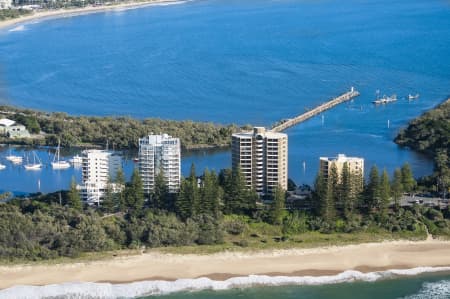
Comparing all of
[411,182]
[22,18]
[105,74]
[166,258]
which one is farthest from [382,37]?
[166,258]

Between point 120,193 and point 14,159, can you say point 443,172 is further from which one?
point 14,159

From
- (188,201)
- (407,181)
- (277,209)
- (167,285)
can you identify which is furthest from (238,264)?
(407,181)

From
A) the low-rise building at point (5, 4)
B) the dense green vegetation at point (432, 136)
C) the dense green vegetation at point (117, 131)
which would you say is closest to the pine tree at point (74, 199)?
the dense green vegetation at point (117, 131)

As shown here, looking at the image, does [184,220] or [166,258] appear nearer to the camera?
[166,258]

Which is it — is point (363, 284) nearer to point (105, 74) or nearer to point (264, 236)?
point (264, 236)

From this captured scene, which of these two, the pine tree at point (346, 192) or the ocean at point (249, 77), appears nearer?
the pine tree at point (346, 192)

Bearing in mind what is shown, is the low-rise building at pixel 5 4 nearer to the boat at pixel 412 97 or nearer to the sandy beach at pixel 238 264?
the boat at pixel 412 97

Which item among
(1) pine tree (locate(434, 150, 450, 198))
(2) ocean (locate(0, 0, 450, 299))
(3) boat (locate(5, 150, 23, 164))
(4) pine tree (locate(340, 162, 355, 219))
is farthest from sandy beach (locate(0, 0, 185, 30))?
(4) pine tree (locate(340, 162, 355, 219))
